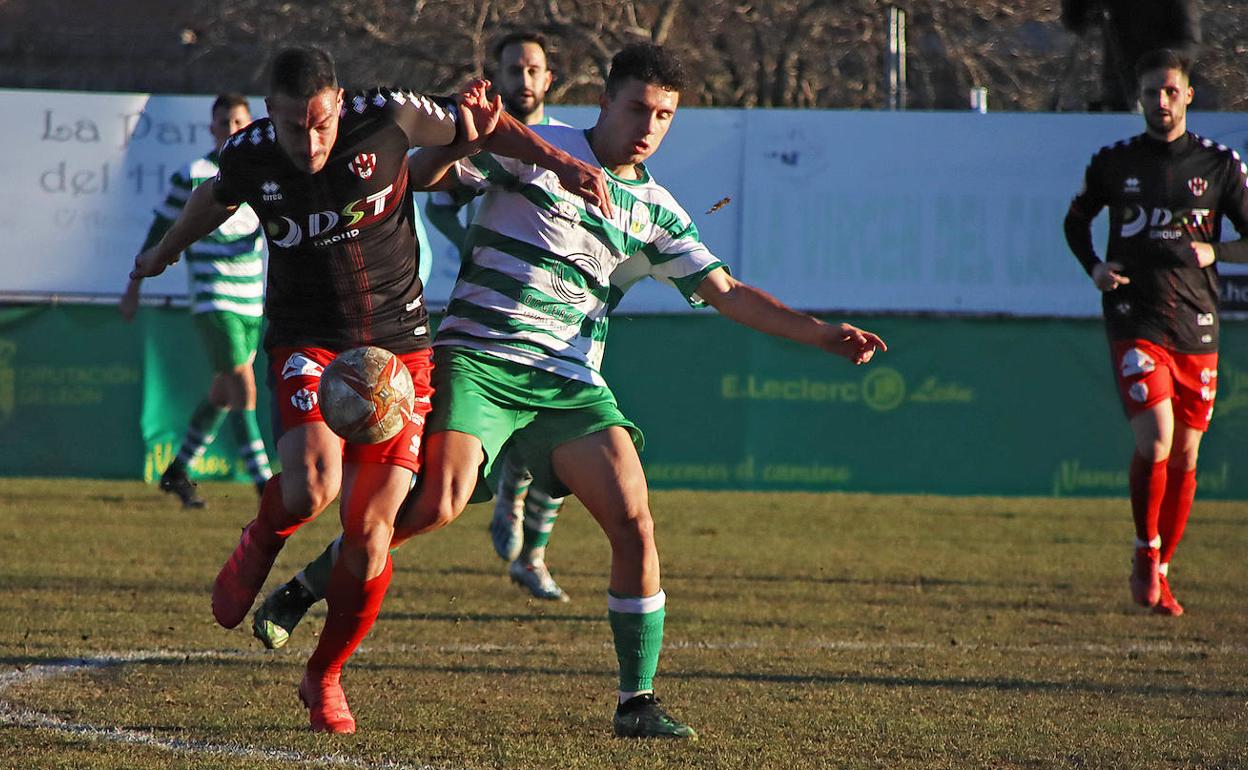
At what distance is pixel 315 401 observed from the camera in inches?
197

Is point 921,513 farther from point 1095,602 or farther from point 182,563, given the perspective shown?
point 182,563

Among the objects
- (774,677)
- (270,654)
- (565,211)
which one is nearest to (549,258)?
(565,211)

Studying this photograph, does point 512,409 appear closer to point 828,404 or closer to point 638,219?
point 638,219

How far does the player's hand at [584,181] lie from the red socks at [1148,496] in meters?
3.97

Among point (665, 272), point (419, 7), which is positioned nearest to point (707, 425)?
point (665, 272)

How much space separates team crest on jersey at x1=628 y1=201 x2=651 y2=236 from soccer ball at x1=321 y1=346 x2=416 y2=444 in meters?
0.91

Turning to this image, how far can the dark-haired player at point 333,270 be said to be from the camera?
15.8ft

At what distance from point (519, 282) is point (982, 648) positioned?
2.67 meters

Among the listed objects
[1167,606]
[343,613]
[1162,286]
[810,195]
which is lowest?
[1167,606]

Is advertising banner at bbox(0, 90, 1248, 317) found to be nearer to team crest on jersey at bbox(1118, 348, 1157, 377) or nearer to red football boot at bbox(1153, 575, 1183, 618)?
team crest on jersey at bbox(1118, 348, 1157, 377)

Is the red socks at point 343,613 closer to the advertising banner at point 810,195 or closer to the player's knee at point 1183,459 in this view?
the player's knee at point 1183,459

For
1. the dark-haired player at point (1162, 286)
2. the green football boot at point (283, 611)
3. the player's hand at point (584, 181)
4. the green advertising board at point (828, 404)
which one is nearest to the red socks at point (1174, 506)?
the dark-haired player at point (1162, 286)

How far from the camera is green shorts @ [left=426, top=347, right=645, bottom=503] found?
5066 mm

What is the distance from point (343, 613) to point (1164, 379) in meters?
4.58
